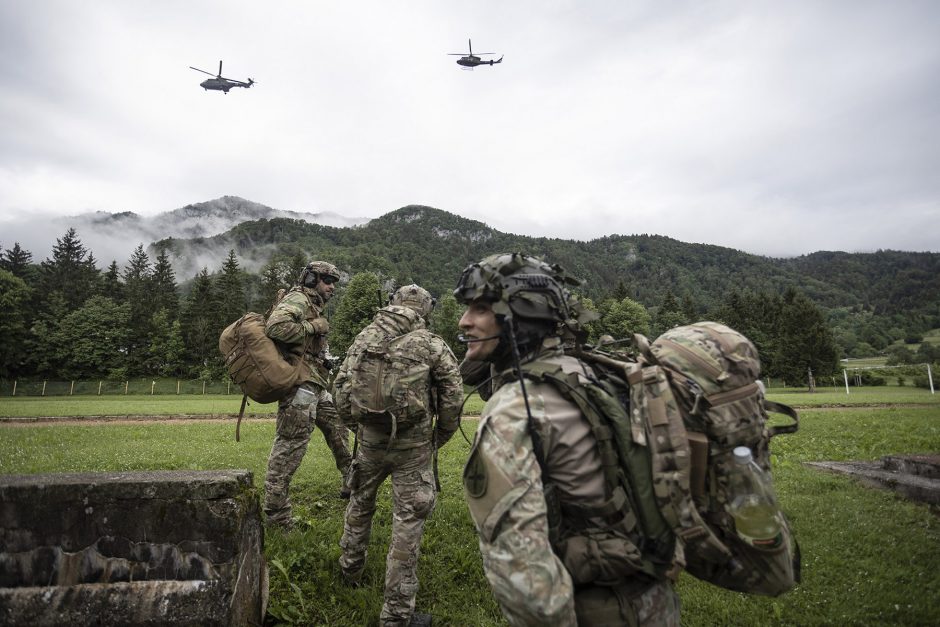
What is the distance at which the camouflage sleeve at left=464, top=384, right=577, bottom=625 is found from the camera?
2.10 metres

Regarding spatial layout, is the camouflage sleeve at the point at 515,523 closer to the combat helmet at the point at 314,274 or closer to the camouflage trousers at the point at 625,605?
the camouflage trousers at the point at 625,605

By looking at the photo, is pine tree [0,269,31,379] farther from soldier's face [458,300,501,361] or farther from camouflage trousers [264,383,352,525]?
soldier's face [458,300,501,361]

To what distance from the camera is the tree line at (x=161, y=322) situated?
190 ft

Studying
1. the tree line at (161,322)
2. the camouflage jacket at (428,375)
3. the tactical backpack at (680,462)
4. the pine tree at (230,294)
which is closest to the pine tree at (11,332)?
the tree line at (161,322)

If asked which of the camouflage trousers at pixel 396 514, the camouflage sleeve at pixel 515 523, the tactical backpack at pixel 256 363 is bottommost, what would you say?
the camouflage trousers at pixel 396 514

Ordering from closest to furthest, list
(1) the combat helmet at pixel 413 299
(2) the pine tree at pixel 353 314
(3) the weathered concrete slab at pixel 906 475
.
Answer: (1) the combat helmet at pixel 413 299, (3) the weathered concrete slab at pixel 906 475, (2) the pine tree at pixel 353 314

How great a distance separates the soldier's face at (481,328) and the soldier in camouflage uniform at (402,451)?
91.0 inches

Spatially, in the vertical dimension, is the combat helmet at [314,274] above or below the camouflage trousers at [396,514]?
above

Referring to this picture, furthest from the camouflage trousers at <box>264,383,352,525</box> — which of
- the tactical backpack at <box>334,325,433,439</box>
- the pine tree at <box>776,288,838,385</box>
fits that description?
the pine tree at <box>776,288,838,385</box>

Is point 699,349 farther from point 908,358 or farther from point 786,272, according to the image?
point 786,272

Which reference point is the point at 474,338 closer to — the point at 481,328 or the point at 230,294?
the point at 481,328

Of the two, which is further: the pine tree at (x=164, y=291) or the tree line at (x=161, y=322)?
the pine tree at (x=164, y=291)

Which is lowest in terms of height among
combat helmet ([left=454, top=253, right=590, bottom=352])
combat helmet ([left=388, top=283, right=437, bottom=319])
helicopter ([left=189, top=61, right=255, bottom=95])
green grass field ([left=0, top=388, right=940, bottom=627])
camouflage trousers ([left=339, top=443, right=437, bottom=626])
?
green grass field ([left=0, top=388, right=940, bottom=627])

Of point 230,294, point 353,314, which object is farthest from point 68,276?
point 353,314
